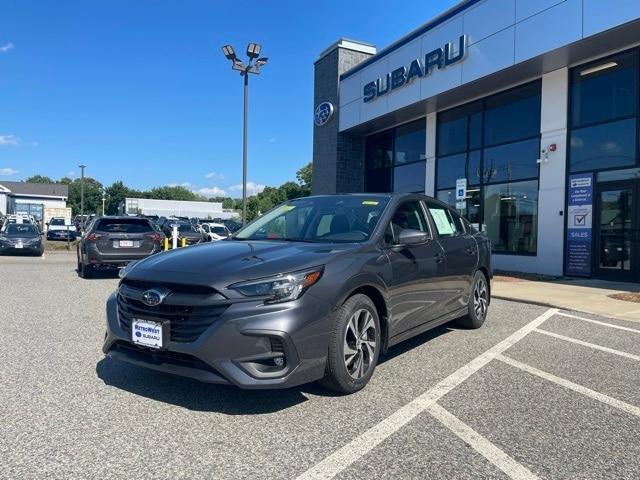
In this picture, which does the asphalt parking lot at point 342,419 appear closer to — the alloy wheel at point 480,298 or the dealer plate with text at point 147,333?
the dealer plate with text at point 147,333

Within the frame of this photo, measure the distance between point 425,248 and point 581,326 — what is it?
354cm

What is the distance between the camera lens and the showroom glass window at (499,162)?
50.5 feet

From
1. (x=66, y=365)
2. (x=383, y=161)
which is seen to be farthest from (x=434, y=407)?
(x=383, y=161)

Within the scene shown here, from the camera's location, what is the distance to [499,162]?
16.5 metres

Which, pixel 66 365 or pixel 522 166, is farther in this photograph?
pixel 522 166

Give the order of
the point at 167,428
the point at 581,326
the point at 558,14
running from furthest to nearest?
the point at 558,14, the point at 581,326, the point at 167,428

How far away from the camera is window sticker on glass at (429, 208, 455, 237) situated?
572 centimetres

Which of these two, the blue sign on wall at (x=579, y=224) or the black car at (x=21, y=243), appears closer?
the blue sign on wall at (x=579, y=224)

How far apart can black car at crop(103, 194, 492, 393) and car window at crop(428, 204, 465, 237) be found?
23.2 inches

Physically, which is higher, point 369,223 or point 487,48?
point 487,48

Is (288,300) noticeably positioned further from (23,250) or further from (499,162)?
(23,250)

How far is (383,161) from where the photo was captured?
75.5 ft

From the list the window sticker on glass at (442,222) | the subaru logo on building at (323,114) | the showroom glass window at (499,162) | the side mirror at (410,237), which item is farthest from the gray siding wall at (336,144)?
the side mirror at (410,237)

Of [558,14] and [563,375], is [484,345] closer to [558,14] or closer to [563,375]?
[563,375]
